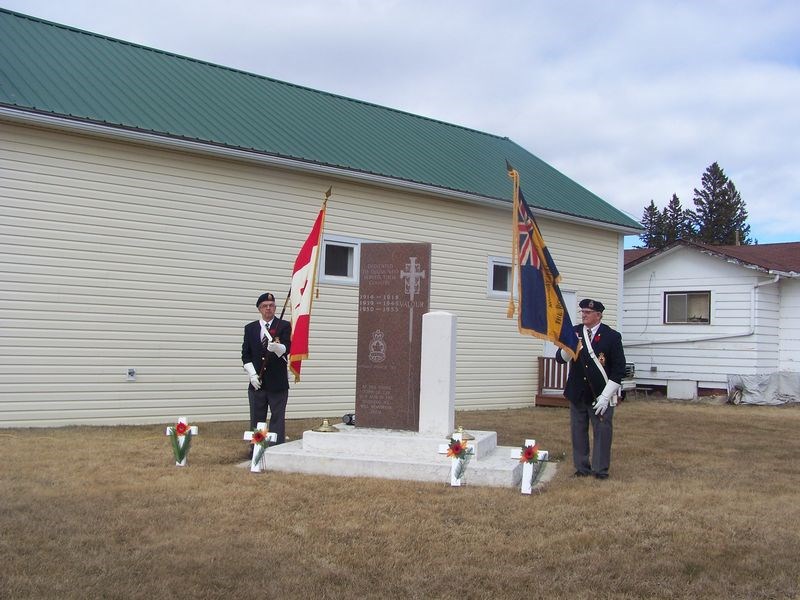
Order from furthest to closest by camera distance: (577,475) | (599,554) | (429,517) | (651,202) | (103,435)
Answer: (651,202), (103,435), (577,475), (429,517), (599,554)

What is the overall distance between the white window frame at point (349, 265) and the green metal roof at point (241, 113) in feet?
3.84

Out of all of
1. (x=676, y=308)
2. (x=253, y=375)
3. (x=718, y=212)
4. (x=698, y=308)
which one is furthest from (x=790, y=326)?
(x=718, y=212)

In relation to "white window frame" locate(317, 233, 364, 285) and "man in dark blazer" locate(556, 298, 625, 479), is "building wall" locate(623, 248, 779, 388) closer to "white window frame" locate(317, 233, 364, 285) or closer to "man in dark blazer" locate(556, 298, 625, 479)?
"white window frame" locate(317, 233, 364, 285)

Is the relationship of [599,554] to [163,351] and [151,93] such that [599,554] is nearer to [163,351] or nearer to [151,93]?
[163,351]

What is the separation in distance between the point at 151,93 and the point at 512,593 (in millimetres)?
10615

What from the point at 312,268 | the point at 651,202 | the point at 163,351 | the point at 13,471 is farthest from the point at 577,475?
the point at 651,202

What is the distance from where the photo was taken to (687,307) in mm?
20672

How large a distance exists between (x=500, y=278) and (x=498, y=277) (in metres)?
0.07

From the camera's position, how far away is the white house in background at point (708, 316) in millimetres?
19219

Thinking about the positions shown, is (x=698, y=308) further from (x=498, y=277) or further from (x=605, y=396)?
(x=605, y=396)

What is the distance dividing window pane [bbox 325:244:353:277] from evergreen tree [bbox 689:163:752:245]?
51.5m

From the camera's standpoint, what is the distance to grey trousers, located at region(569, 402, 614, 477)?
314 inches

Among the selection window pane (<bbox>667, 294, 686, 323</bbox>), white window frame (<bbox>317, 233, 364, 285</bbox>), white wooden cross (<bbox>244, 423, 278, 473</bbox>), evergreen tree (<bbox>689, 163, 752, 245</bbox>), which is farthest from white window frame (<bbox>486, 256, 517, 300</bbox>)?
evergreen tree (<bbox>689, 163, 752, 245</bbox>)

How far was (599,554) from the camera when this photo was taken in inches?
213
